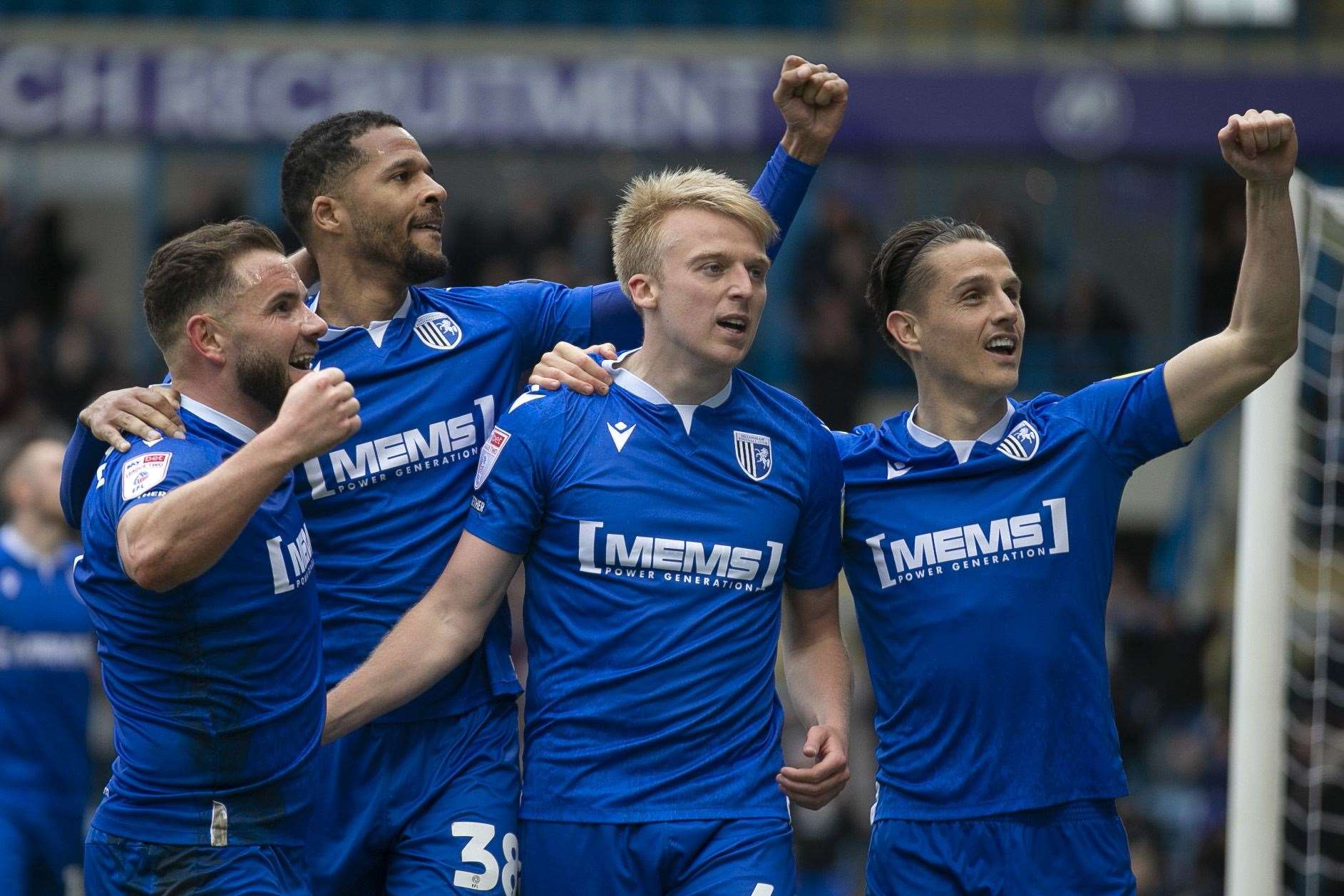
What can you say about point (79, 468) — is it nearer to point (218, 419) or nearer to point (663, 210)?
point (218, 419)

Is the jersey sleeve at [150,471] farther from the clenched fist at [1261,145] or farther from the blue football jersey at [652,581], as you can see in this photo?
the clenched fist at [1261,145]

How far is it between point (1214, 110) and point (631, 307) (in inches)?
442

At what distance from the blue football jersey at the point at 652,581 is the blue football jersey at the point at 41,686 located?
4192 mm

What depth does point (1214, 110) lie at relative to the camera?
14.9 metres

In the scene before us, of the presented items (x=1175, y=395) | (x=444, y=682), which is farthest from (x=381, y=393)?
(x=1175, y=395)

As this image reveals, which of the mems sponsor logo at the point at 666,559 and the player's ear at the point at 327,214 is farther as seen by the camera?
the player's ear at the point at 327,214

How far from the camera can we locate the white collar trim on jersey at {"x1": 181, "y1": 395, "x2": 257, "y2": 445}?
418 centimetres

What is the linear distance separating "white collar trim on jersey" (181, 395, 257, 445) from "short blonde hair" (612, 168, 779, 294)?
107cm

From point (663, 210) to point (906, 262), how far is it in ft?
2.44

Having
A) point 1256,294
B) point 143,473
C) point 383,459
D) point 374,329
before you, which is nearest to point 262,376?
point 143,473

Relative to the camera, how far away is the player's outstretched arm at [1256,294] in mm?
4230

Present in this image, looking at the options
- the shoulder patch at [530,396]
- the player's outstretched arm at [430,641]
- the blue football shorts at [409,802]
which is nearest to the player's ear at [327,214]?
the shoulder patch at [530,396]

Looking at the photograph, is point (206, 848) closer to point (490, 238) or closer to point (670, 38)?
point (490, 238)

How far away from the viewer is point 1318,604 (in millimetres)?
11141
